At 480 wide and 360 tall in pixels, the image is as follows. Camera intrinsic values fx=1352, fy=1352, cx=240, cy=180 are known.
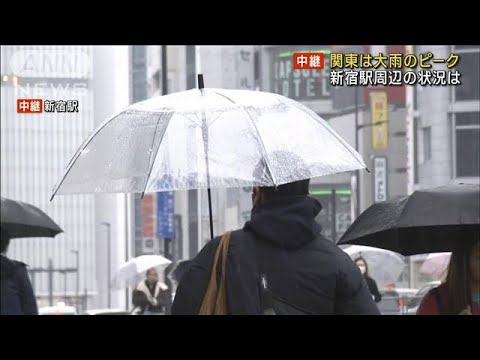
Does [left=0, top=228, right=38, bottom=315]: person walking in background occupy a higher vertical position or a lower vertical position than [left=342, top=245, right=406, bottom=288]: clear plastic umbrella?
higher

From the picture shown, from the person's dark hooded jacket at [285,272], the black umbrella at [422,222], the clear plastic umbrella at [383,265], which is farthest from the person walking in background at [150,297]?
the person's dark hooded jacket at [285,272]

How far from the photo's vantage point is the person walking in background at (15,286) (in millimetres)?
6902

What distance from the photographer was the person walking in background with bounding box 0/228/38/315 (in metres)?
6.90

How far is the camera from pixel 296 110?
5941mm

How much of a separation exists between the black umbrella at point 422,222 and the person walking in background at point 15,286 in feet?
6.08

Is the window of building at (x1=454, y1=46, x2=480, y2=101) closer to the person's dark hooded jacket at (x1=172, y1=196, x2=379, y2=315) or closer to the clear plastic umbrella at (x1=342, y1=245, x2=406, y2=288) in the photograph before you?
the clear plastic umbrella at (x1=342, y1=245, x2=406, y2=288)

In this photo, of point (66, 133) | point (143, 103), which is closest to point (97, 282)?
point (66, 133)

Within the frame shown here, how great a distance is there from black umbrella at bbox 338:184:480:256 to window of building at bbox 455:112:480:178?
5491cm

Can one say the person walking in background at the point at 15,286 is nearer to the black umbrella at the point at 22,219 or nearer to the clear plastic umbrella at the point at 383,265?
the black umbrella at the point at 22,219

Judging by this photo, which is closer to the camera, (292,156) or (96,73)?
(292,156)
